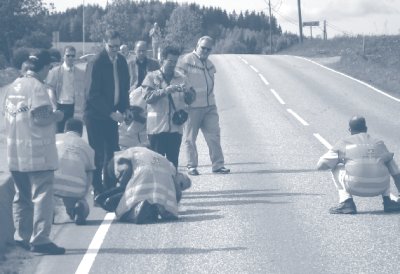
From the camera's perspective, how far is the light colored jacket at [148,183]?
11.0 meters

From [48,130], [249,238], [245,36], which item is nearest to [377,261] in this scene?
[249,238]

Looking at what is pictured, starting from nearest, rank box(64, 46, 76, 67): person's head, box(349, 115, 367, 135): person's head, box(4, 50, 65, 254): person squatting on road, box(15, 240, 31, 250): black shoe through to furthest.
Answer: box(4, 50, 65, 254): person squatting on road
box(15, 240, 31, 250): black shoe
box(349, 115, 367, 135): person's head
box(64, 46, 76, 67): person's head

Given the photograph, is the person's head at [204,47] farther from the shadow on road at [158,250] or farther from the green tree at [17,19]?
the green tree at [17,19]

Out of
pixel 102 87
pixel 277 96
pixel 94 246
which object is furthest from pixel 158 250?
pixel 277 96

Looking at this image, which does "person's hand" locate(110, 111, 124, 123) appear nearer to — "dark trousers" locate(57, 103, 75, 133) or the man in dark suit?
"dark trousers" locate(57, 103, 75, 133)

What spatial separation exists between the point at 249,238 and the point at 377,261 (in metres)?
1.63

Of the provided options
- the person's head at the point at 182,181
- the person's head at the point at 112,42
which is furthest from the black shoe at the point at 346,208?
the person's head at the point at 112,42

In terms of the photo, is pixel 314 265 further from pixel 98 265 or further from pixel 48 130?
pixel 48 130

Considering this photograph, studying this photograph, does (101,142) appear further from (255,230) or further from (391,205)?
(391,205)

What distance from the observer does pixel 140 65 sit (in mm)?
15367

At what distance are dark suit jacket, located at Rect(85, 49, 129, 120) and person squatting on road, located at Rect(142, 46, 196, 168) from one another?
101cm

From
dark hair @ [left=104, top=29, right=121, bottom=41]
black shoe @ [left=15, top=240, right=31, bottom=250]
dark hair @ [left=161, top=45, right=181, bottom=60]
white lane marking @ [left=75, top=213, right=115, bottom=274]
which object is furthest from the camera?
dark hair @ [left=161, top=45, right=181, bottom=60]

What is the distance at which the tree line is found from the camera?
55.7 metres

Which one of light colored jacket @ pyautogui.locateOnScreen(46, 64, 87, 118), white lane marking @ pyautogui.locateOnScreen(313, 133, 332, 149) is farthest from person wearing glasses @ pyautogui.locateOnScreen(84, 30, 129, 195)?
white lane marking @ pyautogui.locateOnScreen(313, 133, 332, 149)
